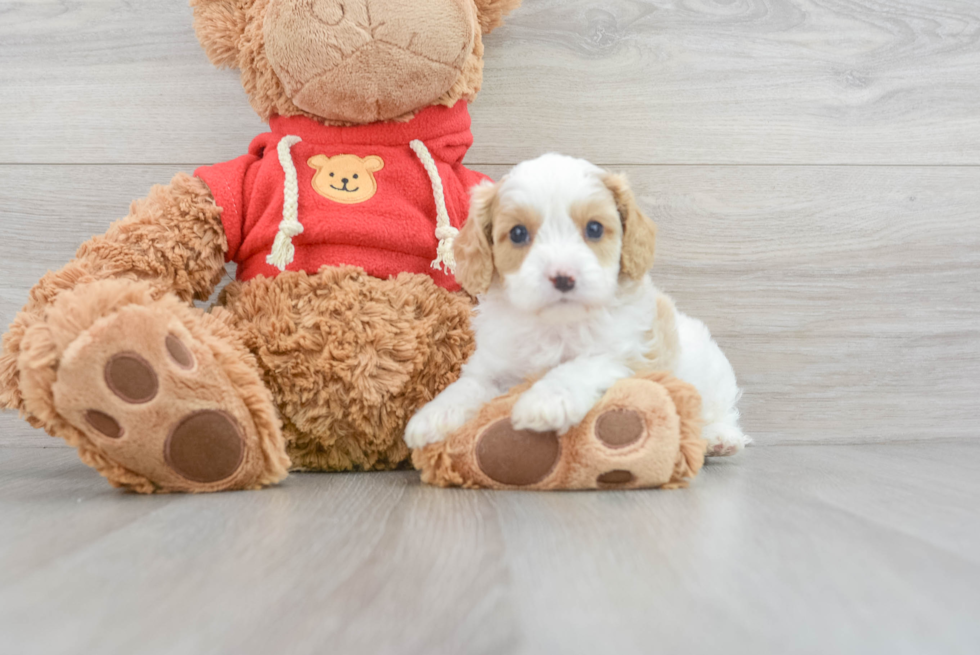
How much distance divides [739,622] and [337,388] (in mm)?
778

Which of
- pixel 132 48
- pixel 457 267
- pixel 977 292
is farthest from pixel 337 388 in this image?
pixel 977 292

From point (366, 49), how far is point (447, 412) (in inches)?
23.2

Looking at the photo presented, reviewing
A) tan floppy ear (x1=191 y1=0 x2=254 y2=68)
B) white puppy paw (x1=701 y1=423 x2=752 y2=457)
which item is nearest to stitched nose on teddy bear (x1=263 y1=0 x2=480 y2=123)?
tan floppy ear (x1=191 y1=0 x2=254 y2=68)

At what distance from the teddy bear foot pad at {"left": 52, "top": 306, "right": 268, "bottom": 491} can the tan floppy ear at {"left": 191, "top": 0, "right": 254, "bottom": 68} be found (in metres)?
0.57

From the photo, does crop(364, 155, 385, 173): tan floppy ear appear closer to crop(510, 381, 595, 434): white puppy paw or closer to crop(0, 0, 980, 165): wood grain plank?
crop(0, 0, 980, 165): wood grain plank

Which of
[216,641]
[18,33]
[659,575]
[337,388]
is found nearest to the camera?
[216,641]

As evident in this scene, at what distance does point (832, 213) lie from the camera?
1.70 metres

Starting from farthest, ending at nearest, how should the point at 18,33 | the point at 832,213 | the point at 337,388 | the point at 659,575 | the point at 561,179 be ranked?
the point at 832,213
the point at 18,33
the point at 337,388
the point at 561,179
the point at 659,575

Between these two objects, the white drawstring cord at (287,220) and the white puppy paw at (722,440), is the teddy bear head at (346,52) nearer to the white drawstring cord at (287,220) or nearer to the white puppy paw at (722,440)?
the white drawstring cord at (287,220)

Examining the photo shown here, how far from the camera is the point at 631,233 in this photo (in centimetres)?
115

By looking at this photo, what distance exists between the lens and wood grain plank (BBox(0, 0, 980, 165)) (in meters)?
1.61

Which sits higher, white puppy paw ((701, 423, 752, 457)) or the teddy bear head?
the teddy bear head

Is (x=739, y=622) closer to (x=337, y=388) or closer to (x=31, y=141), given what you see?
(x=337, y=388)

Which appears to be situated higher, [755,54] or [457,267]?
[755,54]
